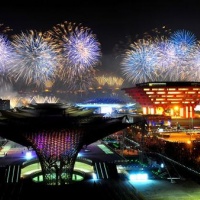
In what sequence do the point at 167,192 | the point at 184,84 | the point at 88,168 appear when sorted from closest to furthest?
the point at 167,192 < the point at 88,168 < the point at 184,84

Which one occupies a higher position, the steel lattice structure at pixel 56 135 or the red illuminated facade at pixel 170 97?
the red illuminated facade at pixel 170 97

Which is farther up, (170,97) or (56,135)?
(170,97)

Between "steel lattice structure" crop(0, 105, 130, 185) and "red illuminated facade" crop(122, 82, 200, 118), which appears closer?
"steel lattice structure" crop(0, 105, 130, 185)

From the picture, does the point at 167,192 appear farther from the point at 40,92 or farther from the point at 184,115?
the point at 40,92

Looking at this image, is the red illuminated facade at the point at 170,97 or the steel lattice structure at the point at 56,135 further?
the red illuminated facade at the point at 170,97

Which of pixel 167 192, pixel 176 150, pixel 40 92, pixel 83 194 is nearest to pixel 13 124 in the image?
pixel 83 194

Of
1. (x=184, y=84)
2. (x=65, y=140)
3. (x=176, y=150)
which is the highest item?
(x=184, y=84)

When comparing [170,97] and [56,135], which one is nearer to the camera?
[56,135]

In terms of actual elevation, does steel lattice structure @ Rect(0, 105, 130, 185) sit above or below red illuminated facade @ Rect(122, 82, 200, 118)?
below
